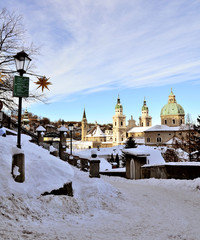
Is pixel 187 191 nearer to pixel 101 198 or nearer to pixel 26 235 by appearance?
pixel 101 198

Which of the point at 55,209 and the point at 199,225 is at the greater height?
the point at 55,209

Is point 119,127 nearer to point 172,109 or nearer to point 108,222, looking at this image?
point 172,109

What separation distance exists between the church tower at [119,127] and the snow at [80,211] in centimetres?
10616

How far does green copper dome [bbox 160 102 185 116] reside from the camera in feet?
348

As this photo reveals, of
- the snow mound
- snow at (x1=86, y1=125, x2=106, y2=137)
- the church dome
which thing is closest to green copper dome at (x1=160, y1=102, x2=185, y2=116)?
the church dome

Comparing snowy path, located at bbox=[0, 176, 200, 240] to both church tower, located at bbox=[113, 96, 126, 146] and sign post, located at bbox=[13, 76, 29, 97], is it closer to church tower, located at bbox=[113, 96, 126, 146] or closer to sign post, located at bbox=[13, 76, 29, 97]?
sign post, located at bbox=[13, 76, 29, 97]

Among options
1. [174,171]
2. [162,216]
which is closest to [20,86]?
[162,216]

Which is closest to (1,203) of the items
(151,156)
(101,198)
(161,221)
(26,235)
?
(26,235)

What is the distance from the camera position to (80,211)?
20.5 ft

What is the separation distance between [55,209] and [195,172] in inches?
359

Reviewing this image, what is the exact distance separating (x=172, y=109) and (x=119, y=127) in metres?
27.2

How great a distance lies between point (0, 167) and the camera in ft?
20.6

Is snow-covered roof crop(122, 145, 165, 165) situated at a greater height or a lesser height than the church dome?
lesser

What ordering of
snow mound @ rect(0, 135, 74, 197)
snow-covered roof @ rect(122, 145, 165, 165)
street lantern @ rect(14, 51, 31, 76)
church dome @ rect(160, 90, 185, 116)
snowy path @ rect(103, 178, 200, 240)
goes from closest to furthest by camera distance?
1. snowy path @ rect(103, 178, 200, 240)
2. snow mound @ rect(0, 135, 74, 197)
3. street lantern @ rect(14, 51, 31, 76)
4. snow-covered roof @ rect(122, 145, 165, 165)
5. church dome @ rect(160, 90, 185, 116)
